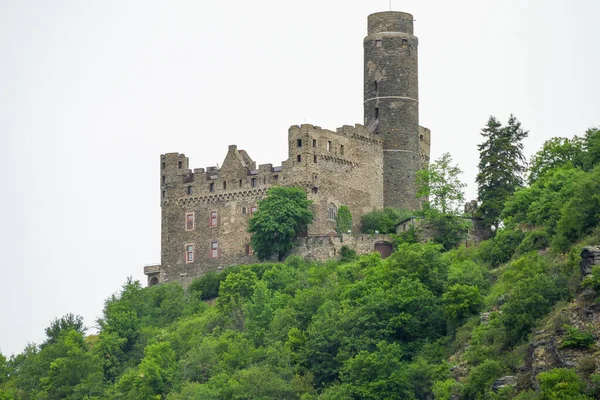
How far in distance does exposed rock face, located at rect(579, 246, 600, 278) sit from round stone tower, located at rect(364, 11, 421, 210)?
124ft

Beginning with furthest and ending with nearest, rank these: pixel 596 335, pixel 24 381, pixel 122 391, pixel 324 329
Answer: pixel 24 381 < pixel 122 391 < pixel 324 329 < pixel 596 335

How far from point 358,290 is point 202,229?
829 inches

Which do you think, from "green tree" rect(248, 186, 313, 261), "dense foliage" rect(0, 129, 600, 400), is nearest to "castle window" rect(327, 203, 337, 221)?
"green tree" rect(248, 186, 313, 261)

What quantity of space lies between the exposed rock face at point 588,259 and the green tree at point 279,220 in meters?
33.5

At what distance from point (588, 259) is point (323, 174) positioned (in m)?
36.0

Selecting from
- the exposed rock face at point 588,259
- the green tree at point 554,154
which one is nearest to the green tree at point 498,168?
the green tree at point 554,154

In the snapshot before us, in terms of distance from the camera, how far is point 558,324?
77.3m

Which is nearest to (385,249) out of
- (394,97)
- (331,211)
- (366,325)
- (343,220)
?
(343,220)

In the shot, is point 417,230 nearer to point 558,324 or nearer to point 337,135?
point 337,135

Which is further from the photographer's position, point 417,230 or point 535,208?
point 417,230

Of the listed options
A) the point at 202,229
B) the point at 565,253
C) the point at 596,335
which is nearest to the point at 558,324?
the point at 596,335

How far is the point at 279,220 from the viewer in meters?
111

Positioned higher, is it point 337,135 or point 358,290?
point 337,135

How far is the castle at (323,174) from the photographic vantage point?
11356cm
